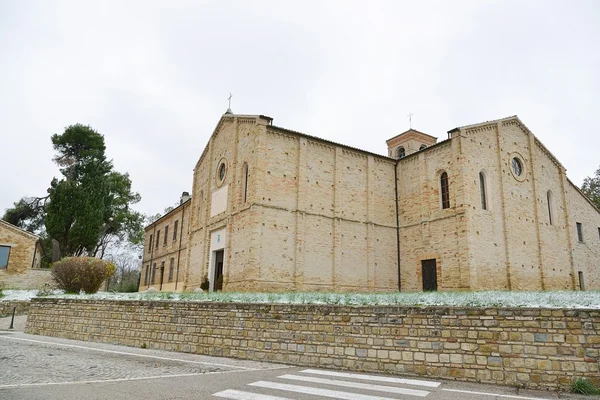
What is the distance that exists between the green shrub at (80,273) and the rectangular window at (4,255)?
13.8m

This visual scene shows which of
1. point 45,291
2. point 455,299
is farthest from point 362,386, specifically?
point 45,291

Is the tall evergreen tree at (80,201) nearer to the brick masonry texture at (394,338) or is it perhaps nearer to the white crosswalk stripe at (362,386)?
the brick masonry texture at (394,338)

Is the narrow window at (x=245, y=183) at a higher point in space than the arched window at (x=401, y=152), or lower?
lower

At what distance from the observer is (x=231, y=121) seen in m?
22.1

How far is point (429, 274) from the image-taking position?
20391 millimetres

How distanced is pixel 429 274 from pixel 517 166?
28.3 feet

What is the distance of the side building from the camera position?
29.9 metres

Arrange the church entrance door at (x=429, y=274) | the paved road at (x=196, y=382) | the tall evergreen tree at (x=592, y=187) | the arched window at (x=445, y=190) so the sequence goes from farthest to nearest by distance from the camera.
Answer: the tall evergreen tree at (x=592, y=187) → the arched window at (x=445, y=190) → the church entrance door at (x=429, y=274) → the paved road at (x=196, y=382)

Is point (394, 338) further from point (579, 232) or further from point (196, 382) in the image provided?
point (579, 232)

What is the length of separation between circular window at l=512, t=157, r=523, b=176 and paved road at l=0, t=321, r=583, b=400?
59.8ft

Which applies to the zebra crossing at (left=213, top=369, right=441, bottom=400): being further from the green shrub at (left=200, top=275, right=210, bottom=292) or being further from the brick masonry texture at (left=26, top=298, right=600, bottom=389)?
the green shrub at (left=200, top=275, right=210, bottom=292)

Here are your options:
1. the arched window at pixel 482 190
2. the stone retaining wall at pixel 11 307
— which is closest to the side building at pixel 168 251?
the stone retaining wall at pixel 11 307

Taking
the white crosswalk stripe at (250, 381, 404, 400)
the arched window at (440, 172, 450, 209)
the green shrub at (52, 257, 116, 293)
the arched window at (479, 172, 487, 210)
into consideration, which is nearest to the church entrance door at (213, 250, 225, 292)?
the green shrub at (52, 257, 116, 293)

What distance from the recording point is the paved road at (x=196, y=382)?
6.20m
